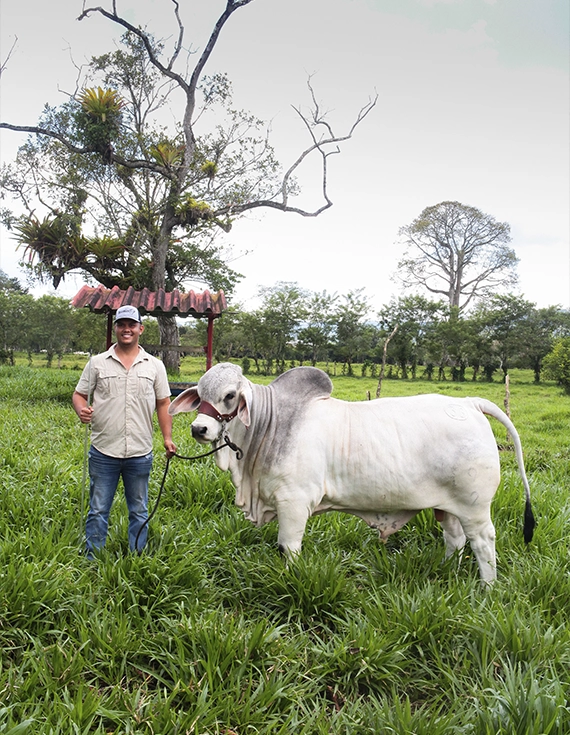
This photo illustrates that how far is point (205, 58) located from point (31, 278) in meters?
9.28

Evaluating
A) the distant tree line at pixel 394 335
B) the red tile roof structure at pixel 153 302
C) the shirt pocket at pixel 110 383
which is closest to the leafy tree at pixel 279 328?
the distant tree line at pixel 394 335

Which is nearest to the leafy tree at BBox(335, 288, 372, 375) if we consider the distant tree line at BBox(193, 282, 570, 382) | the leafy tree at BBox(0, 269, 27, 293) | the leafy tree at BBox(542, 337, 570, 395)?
the distant tree line at BBox(193, 282, 570, 382)

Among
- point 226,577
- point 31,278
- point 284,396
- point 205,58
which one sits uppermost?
point 205,58

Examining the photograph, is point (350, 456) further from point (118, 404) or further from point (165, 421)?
point (118, 404)

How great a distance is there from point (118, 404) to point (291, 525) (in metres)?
1.29

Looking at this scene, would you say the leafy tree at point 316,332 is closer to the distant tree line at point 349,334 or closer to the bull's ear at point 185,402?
the distant tree line at point 349,334

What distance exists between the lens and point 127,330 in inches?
121

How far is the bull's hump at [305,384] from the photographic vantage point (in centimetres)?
297

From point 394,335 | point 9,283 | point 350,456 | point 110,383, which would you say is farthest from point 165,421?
point 9,283

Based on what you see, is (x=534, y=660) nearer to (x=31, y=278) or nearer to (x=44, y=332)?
(x=31, y=278)

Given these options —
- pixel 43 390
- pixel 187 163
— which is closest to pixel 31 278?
pixel 187 163

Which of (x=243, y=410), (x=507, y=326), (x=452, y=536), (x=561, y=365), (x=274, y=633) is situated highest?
(x=507, y=326)

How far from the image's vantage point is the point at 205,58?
654 inches

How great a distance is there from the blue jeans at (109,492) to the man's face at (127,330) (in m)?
0.71
